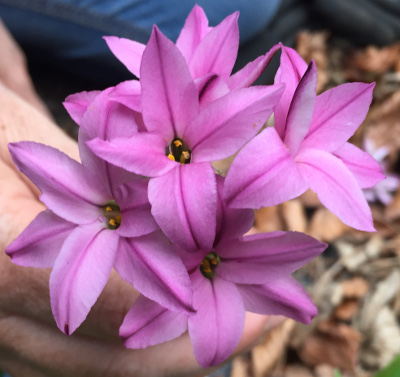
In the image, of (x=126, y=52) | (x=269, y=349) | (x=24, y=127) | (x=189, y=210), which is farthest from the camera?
(x=269, y=349)

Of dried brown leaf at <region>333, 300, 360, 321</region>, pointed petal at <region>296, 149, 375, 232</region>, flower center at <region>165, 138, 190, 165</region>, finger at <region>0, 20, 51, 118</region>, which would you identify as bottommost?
dried brown leaf at <region>333, 300, 360, 321</region>

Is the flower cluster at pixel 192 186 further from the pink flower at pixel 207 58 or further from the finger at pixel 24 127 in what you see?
the finger at pixel 24 127

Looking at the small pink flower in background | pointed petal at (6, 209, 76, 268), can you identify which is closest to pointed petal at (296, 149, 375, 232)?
pointed petal at (6, 209, 76, 268)

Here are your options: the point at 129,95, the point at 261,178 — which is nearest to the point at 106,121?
the point at 129,95

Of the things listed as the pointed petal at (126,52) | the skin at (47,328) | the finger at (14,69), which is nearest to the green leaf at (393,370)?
the skin at (47,328)

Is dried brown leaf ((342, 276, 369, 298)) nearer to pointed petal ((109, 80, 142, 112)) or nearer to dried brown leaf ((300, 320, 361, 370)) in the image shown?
dried brown leaf ((300, 320, 361, 370))

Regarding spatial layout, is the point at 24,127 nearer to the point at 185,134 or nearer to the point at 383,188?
the point at 185,134
